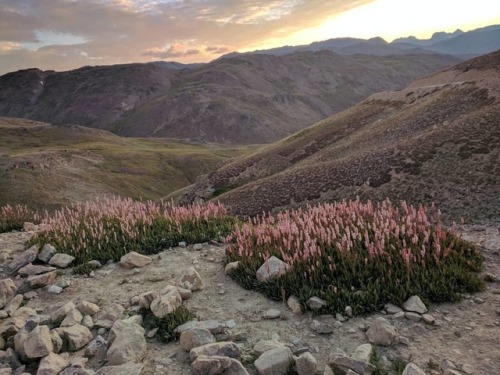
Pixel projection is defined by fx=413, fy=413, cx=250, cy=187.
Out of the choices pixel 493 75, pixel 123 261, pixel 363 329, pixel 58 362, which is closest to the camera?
pixel 58 362

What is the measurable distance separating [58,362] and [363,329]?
16.3ft

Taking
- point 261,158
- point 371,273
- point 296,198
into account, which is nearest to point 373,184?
point 296,198

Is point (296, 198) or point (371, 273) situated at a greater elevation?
point (371, 273)

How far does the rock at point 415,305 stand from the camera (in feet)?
23.5

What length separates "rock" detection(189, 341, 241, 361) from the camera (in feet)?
20.7

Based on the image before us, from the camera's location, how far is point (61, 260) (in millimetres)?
11227

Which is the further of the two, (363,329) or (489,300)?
(489,300)

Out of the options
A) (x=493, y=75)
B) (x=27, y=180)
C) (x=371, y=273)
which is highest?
(x=493, y=75)

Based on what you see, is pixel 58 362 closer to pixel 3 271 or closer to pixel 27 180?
pixel 3 271

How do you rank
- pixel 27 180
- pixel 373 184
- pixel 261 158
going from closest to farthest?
pixel 373 184, pixel 261 158, pixel 27 180

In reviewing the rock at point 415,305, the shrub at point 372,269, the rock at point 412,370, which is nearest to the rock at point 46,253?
the shrub at point 372,269

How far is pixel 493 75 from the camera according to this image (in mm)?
36719

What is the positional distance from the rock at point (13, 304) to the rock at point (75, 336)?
6.84 feet

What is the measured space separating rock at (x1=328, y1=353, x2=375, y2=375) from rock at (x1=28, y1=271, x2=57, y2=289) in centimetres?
750
